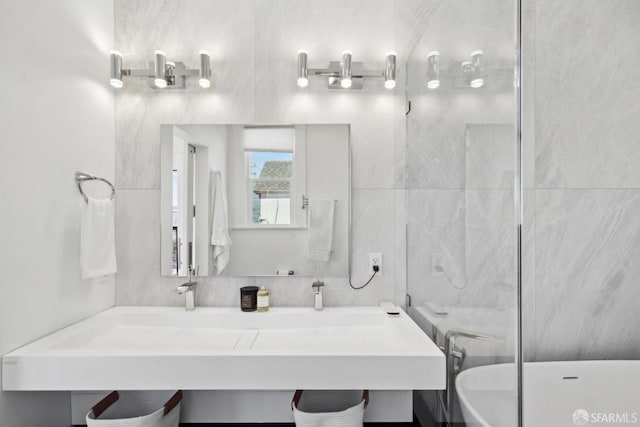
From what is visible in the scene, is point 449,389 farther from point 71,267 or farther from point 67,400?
point 67,400

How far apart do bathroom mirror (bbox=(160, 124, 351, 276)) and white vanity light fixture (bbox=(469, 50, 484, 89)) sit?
2.48 feet

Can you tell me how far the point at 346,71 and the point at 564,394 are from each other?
58.8 inches

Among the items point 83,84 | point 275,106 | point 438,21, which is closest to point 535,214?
point 438,21

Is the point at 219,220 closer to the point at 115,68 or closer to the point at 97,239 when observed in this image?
the point at 97,239

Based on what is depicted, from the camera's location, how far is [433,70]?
1.38 metres

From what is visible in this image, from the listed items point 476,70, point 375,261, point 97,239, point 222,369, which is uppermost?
point 476,70

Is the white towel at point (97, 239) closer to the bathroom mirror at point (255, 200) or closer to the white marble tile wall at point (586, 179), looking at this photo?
the bathroom mirror at point (255, 200)

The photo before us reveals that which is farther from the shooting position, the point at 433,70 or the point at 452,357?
the point at 433,70

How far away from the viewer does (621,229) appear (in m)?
0.70

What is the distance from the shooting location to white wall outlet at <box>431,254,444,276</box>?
4.35 feet

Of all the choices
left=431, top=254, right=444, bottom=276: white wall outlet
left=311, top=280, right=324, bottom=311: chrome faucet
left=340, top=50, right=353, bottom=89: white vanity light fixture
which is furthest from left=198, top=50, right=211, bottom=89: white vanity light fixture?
left=431, top=254, right=444, bottom=276: white wall outlet

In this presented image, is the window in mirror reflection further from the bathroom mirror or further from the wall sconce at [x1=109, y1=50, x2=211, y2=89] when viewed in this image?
the wall sconce at [x1=109, y1=50, x2=211, y2=89]

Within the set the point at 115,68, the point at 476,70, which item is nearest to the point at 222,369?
the point at 476,70

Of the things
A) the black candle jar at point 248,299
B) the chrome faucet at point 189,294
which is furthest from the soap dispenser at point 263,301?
the chrome faucet at point 189,294
